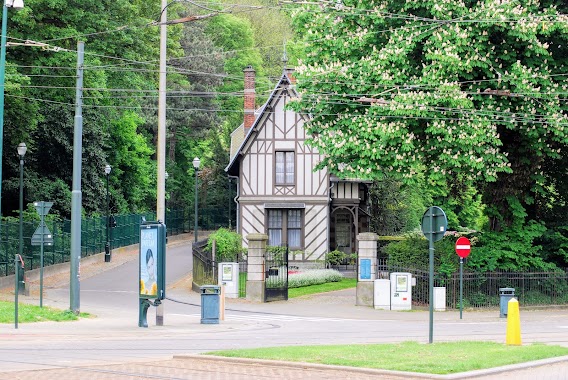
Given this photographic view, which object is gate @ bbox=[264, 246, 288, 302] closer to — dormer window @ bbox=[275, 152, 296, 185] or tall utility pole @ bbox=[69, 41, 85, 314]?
tall utility pole @ bbox=[69, 41, 85, 314]

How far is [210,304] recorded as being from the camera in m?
27.9

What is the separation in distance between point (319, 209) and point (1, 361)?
1355 inches

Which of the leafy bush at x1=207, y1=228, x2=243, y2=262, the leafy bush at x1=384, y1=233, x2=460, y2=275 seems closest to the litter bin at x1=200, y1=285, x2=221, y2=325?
the leafy bush at x1=384, y1=233, x2=460, y2=275

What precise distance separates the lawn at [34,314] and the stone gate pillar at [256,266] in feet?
28.1

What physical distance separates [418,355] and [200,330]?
9.45 metres

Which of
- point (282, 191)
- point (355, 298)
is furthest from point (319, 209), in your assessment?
point (355, 298)

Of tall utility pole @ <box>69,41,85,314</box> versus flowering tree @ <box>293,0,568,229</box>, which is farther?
flowering tree @ <box>293,0,568,229</box>

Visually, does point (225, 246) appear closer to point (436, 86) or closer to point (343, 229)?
point (343, 229)

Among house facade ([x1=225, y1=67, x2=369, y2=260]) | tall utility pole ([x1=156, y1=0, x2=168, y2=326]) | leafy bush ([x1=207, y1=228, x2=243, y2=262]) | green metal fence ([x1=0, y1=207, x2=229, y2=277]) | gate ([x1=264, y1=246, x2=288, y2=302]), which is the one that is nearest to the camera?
tall utility pole ([x1=156, y1=0, x2=168, y2=326])

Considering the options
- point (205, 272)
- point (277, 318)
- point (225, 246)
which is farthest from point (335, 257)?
point (277, 318)

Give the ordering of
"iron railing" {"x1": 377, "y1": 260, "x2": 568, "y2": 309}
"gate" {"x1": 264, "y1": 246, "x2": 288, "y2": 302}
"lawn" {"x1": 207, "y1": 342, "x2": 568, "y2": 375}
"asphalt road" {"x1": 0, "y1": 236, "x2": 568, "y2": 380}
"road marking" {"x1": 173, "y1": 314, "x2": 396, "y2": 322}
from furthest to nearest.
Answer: "gate" {"x1": 264, "y1": 246, "x2": 288, "y2": 302} → "iron railing" {"x1": 377, "y1": 260, "x2": 568, "y2": 309} → "road marking" {"x1": 173, "y1": 314, "x2": 396, "y2": 322} → "asphalt road" {"x1": 0, "y1": 236, "x2": 568, "y2": 380} → "lawn" {"x1": 207, "y1": 342, "x2": 568, "y2": 375}

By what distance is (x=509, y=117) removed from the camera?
→ 108 ft

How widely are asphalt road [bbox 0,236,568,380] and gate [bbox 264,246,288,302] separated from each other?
569mm

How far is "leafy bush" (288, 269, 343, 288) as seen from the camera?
42.4 meters
